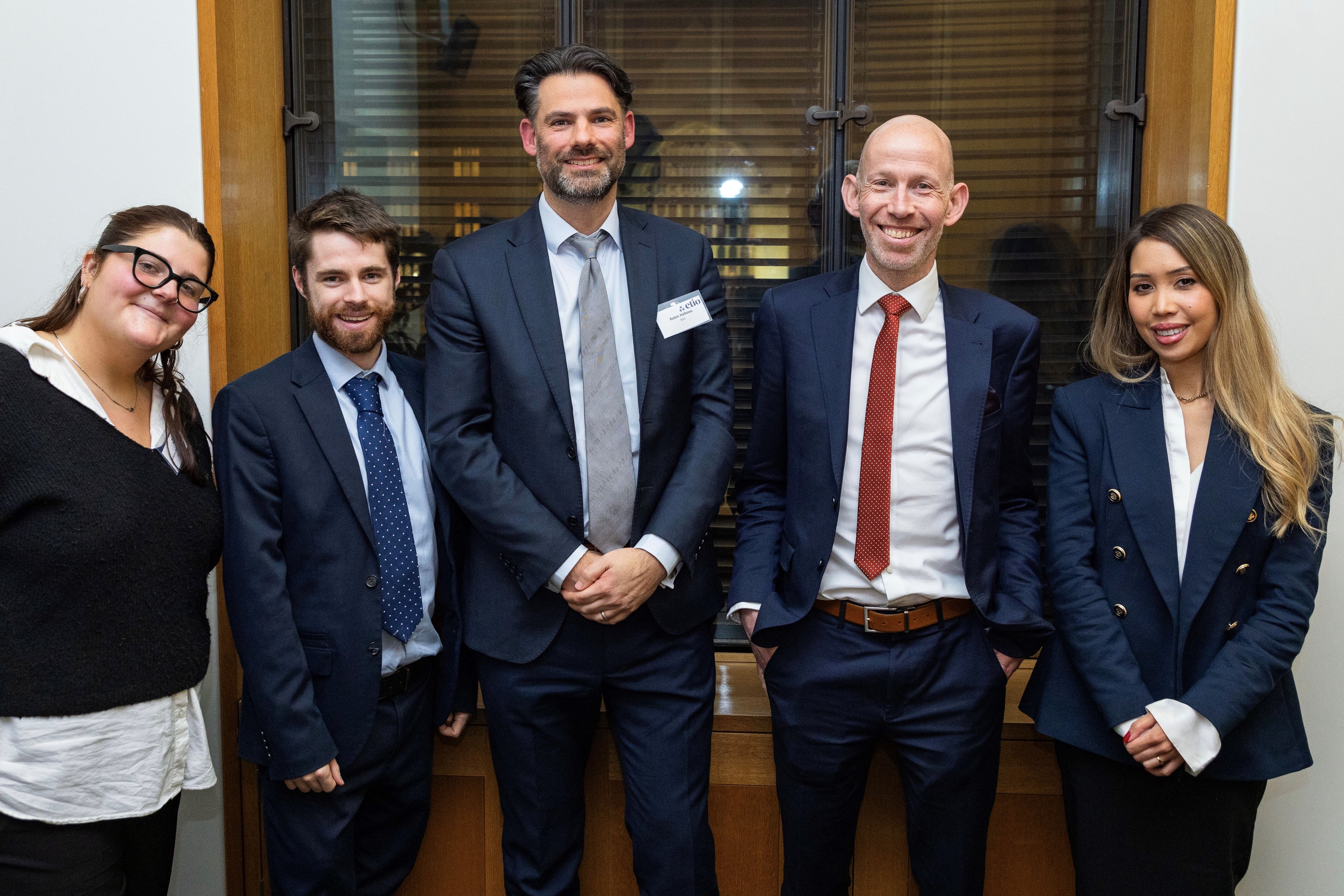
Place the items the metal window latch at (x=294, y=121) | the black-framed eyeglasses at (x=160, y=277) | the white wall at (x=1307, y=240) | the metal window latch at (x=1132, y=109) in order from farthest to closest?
the metal window latch at (x=294, y=121), the metal window latch at (x=1132, y=109), the white wall at (x=1307, y=240), the black-framed eyeglasses at (x=160, y=277)

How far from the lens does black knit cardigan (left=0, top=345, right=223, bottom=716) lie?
165 cm

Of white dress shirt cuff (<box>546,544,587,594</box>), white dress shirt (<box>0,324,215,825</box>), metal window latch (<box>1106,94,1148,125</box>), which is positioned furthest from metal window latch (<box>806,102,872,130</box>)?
white dress shirt (<box>0,324,215,825</box>)

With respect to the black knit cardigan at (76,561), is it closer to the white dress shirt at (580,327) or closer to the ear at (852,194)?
the white dress shirt at (580,327)

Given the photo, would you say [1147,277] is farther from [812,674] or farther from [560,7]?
[560,7]

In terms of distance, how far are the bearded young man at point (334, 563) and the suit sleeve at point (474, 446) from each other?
0.41ft

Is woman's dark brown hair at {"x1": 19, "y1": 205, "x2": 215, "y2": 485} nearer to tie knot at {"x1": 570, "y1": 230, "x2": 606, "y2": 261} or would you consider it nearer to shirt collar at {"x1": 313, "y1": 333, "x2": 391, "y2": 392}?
shirt collar at {"x1": 313, "y1": 333, "x2": 391, "y2": 392}

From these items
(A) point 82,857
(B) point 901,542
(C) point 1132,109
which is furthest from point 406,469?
(C) point 1132,109

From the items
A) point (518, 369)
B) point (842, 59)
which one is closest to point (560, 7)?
point (842, 59)

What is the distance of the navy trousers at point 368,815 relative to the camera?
1898 mm

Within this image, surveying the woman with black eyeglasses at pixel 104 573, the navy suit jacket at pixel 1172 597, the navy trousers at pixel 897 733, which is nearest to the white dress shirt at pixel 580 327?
the navy trousers at pixel 897 733

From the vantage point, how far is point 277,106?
267 cm

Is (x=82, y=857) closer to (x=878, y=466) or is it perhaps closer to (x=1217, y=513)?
(x=878, y=466)

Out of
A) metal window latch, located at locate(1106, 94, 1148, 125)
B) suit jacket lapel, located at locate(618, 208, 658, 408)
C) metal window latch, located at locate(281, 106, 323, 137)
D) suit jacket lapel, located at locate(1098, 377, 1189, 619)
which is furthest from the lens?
metal window latch, located at locate(281, 106, 323, 137)

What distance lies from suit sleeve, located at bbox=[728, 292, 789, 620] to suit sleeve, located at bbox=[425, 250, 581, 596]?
0.39 meters
